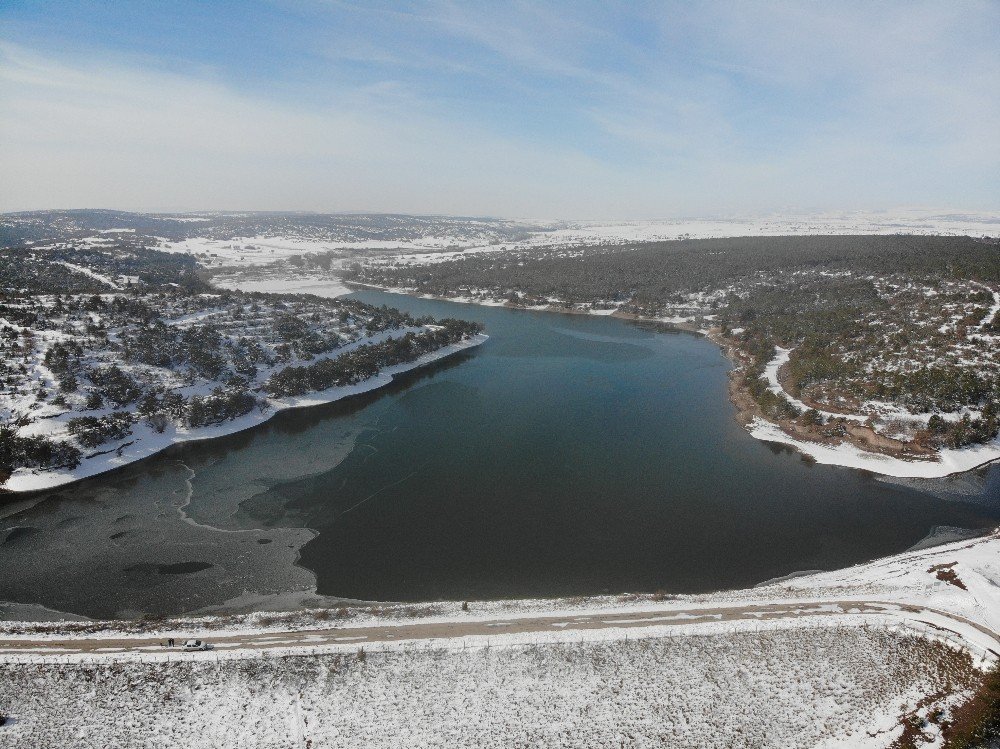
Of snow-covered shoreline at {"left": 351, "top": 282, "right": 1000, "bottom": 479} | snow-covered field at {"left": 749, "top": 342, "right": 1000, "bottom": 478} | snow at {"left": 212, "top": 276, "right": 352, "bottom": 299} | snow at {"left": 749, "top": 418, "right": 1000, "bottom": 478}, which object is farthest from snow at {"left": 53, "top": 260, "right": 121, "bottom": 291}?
snow at {"left": 749, "top": 418, "right": 1000, "bottom": 478}

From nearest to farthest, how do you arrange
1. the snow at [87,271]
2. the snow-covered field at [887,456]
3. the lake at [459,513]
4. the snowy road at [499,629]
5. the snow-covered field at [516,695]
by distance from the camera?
the snow-covered field at [516,695] → the snowy road at [499,629] → the lake at [459,513] → the snow-covered field at [887,456] → the snow at [87,271]

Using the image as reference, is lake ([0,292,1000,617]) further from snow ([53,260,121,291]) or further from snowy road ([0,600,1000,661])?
snow ([53,260,121,291])

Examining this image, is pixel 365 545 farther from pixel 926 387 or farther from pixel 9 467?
pixel 926 387

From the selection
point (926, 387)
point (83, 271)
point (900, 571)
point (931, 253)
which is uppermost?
point (931, 253)

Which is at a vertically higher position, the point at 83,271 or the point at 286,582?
the point at 83,271

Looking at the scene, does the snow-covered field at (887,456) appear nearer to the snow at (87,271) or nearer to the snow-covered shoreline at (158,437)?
the snow-covered shoreline at (158,437)

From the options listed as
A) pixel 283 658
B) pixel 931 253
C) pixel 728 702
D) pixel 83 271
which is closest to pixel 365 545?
pixel 283 658

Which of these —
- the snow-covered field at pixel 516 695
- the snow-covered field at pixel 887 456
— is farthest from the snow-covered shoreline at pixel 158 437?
the snow-covered field at pixel 887 456
